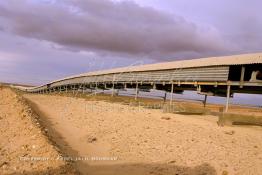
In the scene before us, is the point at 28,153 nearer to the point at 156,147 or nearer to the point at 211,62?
the point at 156,147

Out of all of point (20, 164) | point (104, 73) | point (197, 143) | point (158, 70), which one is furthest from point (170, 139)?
point (104, 73)

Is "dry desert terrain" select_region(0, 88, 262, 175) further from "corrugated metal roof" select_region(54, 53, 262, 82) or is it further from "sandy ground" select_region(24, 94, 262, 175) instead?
"corrugated metal roof" select_region(54, 53, 262, 82)

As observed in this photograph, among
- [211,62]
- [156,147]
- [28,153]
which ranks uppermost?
[211,62]

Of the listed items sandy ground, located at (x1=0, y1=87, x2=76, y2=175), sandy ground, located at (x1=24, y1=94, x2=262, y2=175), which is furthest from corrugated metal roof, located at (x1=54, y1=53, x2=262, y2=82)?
sandy ground, located at (x1=0, y1=87, x2=76, y2=175)

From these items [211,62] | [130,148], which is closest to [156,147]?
[130,148]

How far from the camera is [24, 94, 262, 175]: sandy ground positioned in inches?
388

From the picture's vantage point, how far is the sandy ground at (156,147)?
986 centimetres

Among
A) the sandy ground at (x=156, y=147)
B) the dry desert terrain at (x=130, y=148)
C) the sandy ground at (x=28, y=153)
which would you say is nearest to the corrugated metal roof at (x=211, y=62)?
the sandy ground at (x=156, y=147)

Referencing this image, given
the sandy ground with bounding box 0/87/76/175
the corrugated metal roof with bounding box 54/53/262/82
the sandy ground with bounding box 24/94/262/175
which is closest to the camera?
the sandy ground with bounding box 0/87/76/175

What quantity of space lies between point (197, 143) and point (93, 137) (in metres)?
3.65

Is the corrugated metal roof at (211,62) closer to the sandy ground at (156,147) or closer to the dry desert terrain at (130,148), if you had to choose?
the sandy ground at (156,147)

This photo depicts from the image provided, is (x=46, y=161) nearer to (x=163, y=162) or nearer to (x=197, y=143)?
(x=163, y=162)

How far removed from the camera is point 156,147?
1184 cm

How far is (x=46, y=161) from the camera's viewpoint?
8.92m
